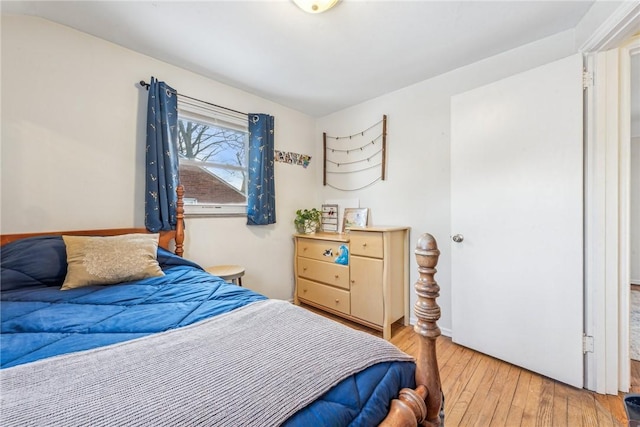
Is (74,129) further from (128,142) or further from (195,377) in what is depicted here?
(195,377)

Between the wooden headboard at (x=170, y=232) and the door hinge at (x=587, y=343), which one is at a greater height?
the wooden headboard at (x=170, y=232)

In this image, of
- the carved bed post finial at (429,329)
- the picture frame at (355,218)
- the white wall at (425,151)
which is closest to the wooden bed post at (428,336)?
the carved bed post finial at (429,329)

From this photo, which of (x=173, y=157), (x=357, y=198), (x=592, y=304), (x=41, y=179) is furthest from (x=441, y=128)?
(x=41, y=179)

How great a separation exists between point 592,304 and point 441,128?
1.58 m

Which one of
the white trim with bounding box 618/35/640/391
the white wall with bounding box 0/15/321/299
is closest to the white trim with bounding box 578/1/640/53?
the white trim with bounding box 618/35/640/391

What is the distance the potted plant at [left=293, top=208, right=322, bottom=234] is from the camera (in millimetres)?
2871

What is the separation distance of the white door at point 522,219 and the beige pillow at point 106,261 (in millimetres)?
2151

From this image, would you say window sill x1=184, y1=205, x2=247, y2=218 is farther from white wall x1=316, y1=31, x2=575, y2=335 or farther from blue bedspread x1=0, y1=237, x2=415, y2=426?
white wall x1=316, y1=31, x2=575, y2=335

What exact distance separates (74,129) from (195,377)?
1997 mm

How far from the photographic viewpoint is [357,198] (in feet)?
9.32

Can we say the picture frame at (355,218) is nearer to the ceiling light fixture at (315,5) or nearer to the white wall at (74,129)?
the white wall at (74,129)

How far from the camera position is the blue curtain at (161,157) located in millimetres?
1903

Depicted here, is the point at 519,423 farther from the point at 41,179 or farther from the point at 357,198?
the point at 41,179

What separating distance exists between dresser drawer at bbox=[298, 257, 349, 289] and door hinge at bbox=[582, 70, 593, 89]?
2.03 meters
